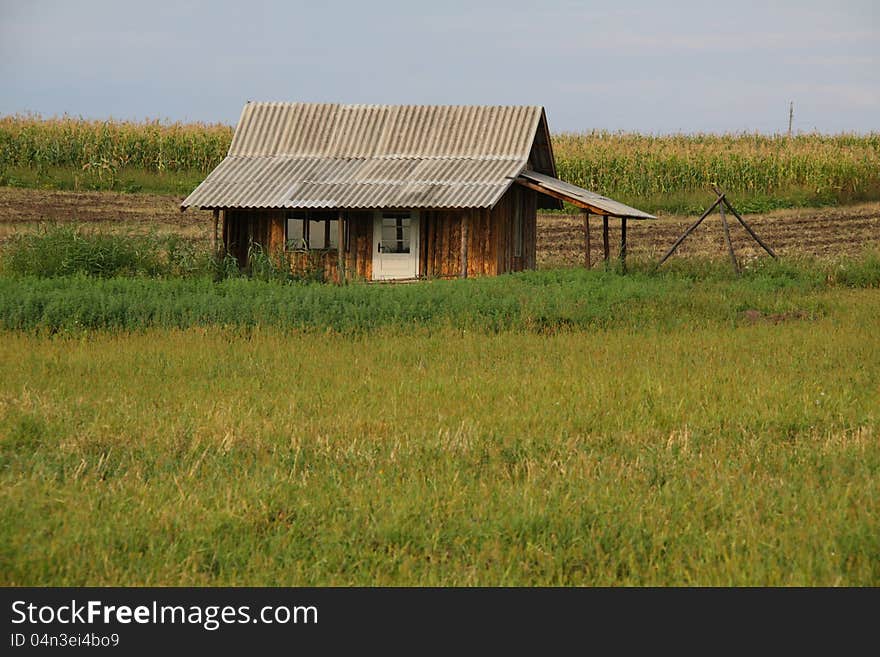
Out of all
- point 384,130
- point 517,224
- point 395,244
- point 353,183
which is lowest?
point 395,244

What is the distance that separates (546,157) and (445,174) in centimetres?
470

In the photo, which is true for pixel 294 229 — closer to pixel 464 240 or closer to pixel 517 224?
pixel 464 240

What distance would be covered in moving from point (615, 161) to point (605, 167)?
487mm

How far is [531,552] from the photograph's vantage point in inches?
238

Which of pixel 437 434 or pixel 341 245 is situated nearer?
pixel 437 434

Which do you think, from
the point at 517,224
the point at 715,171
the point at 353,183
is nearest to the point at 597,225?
the point at 715,171

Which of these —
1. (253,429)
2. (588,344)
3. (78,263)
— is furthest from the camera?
(78,263)

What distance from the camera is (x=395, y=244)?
1021 inches

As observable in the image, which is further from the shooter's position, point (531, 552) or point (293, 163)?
point (293, 163)

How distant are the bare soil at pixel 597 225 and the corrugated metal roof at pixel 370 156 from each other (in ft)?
14.1

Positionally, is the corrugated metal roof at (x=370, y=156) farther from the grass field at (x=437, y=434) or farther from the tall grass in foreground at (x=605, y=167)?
the tall grass in foreground at (x=605, y=167)

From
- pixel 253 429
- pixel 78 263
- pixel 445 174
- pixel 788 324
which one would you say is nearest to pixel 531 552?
pixel 253 429

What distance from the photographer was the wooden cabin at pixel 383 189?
2470cm

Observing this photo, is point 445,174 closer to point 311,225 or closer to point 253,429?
point 311,225
